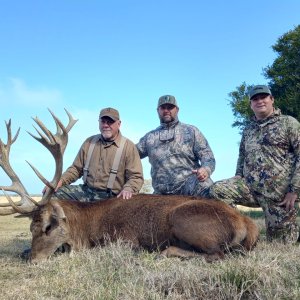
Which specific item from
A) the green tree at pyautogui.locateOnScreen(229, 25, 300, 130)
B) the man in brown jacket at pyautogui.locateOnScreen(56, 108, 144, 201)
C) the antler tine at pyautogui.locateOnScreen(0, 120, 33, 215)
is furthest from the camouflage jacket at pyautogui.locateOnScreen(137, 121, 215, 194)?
the green tree at pyautogui.locateOnScreen(229, 25, 300, 130)

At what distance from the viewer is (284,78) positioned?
1794 centimetres

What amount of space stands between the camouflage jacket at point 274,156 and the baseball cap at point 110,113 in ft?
6.91

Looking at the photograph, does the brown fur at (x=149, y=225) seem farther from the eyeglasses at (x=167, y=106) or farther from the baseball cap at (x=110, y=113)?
the eyeglasses at (x=167, y=106)

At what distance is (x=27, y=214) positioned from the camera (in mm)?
5953

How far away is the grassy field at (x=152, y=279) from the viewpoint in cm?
342

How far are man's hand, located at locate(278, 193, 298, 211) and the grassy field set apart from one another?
1368mm

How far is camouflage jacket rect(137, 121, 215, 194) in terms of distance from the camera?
26.1 feet

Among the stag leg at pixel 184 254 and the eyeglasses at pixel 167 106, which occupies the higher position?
the eyeglasses at pixel 167 106

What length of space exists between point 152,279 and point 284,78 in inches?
612

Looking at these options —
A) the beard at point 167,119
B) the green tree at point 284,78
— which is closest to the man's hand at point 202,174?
the beard at point 167,119

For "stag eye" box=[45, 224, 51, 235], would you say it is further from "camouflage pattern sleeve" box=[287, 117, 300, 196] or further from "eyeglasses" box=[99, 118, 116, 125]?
"camouflage pattern sleeve" box=[287, 117, 300, 196]

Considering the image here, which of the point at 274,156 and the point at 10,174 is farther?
the point at 274,156

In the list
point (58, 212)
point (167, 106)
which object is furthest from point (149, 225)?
point (167, 106)

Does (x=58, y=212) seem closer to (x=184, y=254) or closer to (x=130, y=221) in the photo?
(x=130, y=221)
